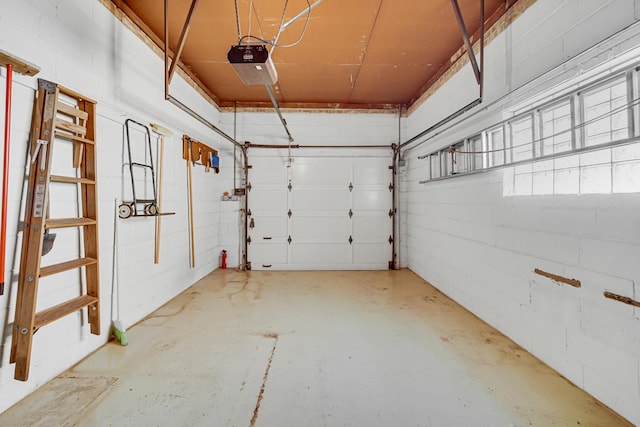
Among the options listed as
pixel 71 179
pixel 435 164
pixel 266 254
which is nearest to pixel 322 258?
pixel 266 254

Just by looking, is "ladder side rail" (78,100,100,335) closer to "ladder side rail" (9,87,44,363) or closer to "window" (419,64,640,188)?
"ladder side rail" (9,87,44,363)

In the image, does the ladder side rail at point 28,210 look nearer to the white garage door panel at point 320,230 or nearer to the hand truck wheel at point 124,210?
the hand truck wheel at point 124,210

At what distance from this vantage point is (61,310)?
1756 millimetres

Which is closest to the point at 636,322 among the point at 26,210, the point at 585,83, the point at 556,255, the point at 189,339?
the point at 556,255

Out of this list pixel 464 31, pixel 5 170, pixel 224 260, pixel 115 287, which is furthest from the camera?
pixel 224 260

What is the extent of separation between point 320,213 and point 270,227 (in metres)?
0.96

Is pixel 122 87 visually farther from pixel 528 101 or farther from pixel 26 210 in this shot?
pixel 528 101

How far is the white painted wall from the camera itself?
4.99 ft

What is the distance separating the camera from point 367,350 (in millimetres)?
2236

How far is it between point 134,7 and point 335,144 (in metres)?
3.22

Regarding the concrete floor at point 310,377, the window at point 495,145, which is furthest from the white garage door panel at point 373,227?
the window at point 495,145

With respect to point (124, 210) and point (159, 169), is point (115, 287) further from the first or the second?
point (159, 169)

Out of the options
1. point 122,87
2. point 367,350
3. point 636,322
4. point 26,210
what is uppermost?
point 122,87

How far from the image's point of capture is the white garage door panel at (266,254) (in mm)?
4887
